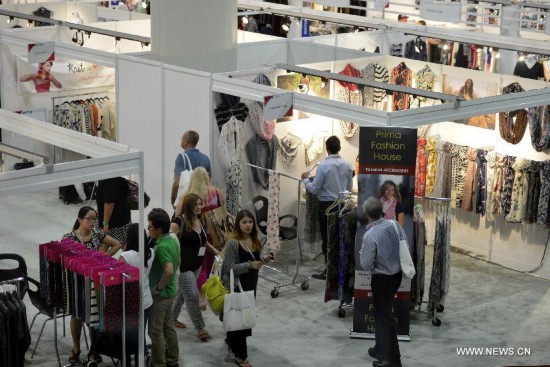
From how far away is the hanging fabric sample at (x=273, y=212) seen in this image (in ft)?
32.4

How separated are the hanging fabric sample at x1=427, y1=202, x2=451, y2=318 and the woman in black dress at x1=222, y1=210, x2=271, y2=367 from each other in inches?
71.3

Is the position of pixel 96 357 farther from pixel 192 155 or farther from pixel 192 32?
pixel 192 32

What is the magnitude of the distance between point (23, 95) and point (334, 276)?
5.55 metres

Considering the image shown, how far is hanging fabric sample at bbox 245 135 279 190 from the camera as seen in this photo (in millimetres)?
10430

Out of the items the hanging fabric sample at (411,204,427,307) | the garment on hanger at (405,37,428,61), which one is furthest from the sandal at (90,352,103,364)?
the garment on hanger at (405,37,428,61)

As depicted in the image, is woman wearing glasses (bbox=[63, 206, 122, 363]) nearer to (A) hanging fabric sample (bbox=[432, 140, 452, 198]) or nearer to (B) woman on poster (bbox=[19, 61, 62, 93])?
(A) hanging fabric sample (bbox=[432, 140, 452, 198])

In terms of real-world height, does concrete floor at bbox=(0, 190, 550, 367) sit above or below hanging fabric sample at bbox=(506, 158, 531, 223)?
below

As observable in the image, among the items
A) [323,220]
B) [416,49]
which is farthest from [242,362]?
[416,49]

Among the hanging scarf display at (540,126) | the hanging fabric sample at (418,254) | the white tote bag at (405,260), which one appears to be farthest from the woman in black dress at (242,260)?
the hanging scarf display at (540,126)

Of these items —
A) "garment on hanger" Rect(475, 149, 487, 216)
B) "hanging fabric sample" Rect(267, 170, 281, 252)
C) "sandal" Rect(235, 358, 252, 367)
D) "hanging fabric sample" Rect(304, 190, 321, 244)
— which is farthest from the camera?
"garment on hanger" Rect(475, 149, 487, 216)

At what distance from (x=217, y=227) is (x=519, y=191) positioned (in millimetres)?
3067

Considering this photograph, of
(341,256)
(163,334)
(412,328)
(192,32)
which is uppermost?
(192,32)

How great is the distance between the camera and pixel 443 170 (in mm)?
10930

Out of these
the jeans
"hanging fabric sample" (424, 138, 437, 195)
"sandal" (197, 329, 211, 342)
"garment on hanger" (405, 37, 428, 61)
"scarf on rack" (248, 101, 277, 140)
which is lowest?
"sandal" (197, 329, 211, 342)
